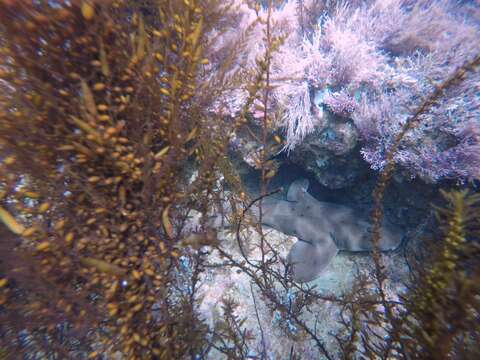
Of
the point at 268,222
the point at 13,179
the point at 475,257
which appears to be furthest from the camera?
the point at 268,222

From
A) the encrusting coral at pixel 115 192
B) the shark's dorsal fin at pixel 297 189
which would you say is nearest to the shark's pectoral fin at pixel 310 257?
the shark's dorsal fin at pixel 297 189

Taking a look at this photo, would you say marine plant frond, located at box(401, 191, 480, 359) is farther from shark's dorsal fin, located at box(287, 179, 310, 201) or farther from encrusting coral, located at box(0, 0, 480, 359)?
shark's dorsal fin, located at box(287, 179, 310, 201)

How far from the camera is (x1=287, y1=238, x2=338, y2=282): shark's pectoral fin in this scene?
403 cm

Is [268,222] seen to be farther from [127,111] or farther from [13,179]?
[13,179]

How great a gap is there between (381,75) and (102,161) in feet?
13.7

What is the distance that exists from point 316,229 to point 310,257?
0.54 metres

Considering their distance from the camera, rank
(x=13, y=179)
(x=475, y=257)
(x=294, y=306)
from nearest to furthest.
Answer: (x=475, y=257)
(x=13, y=179)
(x=294, y=306)

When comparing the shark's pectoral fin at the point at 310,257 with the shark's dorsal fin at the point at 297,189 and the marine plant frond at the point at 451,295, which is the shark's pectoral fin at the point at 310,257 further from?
the marine plant frond at the point at 451,295

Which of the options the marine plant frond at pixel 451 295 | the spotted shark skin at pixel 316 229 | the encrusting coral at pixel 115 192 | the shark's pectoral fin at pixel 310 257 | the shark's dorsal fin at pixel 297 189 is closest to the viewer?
the marine plant frond at pixel 451 295

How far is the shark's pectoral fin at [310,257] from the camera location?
403 cm

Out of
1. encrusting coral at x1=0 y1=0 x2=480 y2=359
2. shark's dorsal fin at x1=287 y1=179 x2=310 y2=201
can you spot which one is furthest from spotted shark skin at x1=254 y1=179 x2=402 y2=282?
encrusting coral at x1=0 y1=0 x2=480 y2=359

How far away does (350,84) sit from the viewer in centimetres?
400

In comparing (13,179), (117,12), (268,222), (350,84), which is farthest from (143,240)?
(350,84)

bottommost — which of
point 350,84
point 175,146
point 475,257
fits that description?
point 475,257
